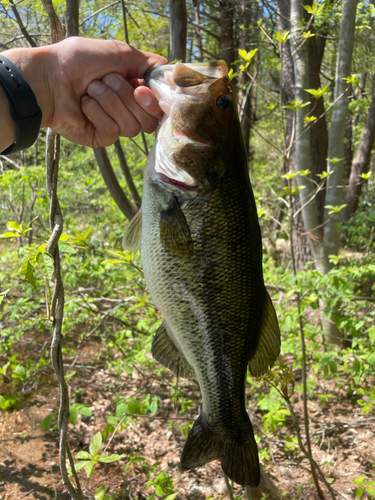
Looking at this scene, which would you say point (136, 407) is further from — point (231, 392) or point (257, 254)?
point (257, 254)

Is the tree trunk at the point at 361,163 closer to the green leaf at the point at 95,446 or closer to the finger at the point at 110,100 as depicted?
the green leaf at the point at 95,446

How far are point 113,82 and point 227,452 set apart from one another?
5.03 ft

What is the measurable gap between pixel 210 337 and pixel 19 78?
1.22 meters

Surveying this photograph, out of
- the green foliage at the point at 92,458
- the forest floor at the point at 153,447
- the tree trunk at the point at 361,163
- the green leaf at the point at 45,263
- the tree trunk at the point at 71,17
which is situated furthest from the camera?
the tree trunk at the point at 361,163

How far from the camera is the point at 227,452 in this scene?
4.83ft

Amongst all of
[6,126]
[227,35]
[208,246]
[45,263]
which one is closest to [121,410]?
[45,263]

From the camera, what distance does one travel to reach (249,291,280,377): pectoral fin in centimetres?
152

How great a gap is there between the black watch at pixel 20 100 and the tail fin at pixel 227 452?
1.34m

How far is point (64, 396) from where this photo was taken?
1.95 meters

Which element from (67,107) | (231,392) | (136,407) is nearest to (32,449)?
(136,407)

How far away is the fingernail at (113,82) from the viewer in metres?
1.58

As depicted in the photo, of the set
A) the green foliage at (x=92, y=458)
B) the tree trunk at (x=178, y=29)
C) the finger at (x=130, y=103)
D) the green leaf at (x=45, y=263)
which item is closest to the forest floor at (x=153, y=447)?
the green foliage at (x=92, y=458)

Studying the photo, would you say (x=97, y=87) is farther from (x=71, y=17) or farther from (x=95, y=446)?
(x=95, y=446)

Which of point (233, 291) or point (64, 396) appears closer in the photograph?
point (233, 291)
